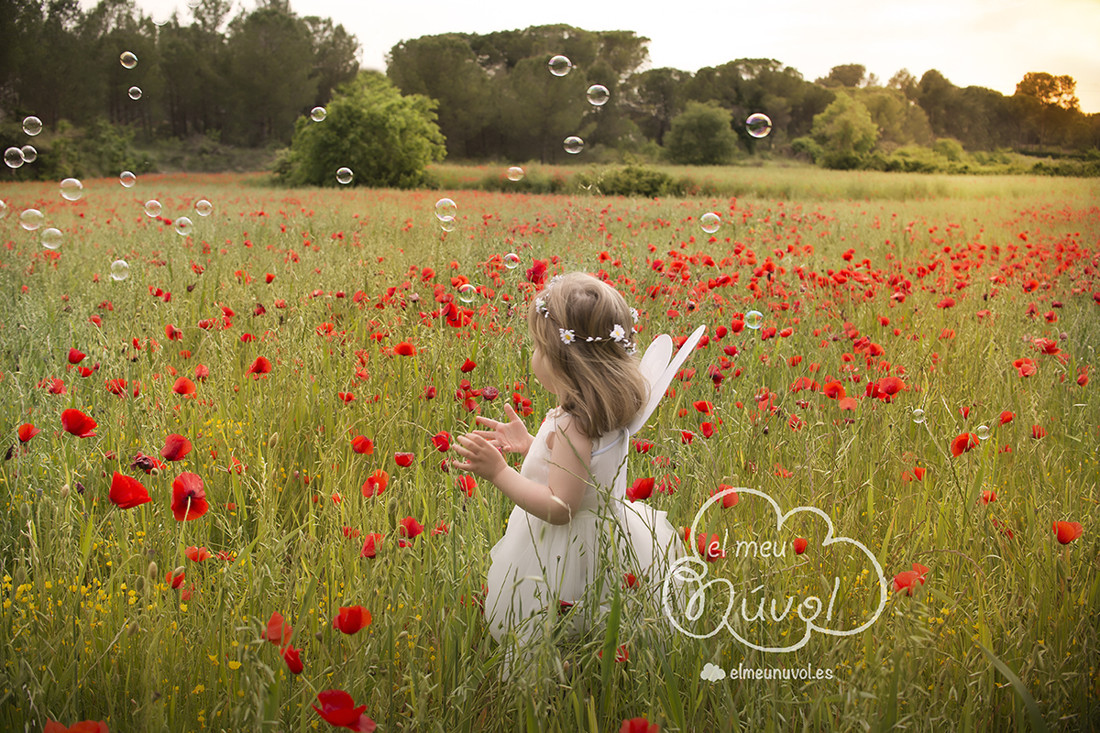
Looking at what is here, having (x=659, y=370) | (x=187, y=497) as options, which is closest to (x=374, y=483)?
(x=187, y=497)

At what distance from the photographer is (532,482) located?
1.52 meters

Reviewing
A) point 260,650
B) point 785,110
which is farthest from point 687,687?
point 785,110

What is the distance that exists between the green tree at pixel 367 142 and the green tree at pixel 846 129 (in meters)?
19.1

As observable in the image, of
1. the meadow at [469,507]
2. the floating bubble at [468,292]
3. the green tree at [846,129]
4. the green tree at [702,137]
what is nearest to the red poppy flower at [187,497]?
the meadow at [469,507]

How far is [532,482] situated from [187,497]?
680 millimetres

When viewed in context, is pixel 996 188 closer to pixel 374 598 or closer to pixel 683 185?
pixel 683 185

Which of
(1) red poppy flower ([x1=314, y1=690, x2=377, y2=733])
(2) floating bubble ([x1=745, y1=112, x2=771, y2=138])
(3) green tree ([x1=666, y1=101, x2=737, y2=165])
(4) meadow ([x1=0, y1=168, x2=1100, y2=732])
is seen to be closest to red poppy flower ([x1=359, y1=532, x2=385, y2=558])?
(4) meadow ([x1=0, y1=168, x2=1100, y2=732])

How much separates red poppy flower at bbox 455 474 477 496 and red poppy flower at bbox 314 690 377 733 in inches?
22.9

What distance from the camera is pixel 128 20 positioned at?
30.7m

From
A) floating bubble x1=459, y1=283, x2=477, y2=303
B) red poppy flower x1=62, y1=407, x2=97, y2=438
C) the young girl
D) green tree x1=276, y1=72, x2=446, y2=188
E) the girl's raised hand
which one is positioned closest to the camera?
red poppy flower x1=62, y1=407, x2=97, y2=438

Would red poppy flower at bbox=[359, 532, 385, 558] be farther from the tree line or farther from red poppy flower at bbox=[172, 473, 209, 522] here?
the tree line

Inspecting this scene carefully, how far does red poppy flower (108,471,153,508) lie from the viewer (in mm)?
1082

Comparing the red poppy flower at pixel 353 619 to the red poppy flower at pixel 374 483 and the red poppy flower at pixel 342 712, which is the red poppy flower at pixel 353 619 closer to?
the red poppy flower at pixel 342 712

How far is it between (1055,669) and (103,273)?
5589 millimetres
